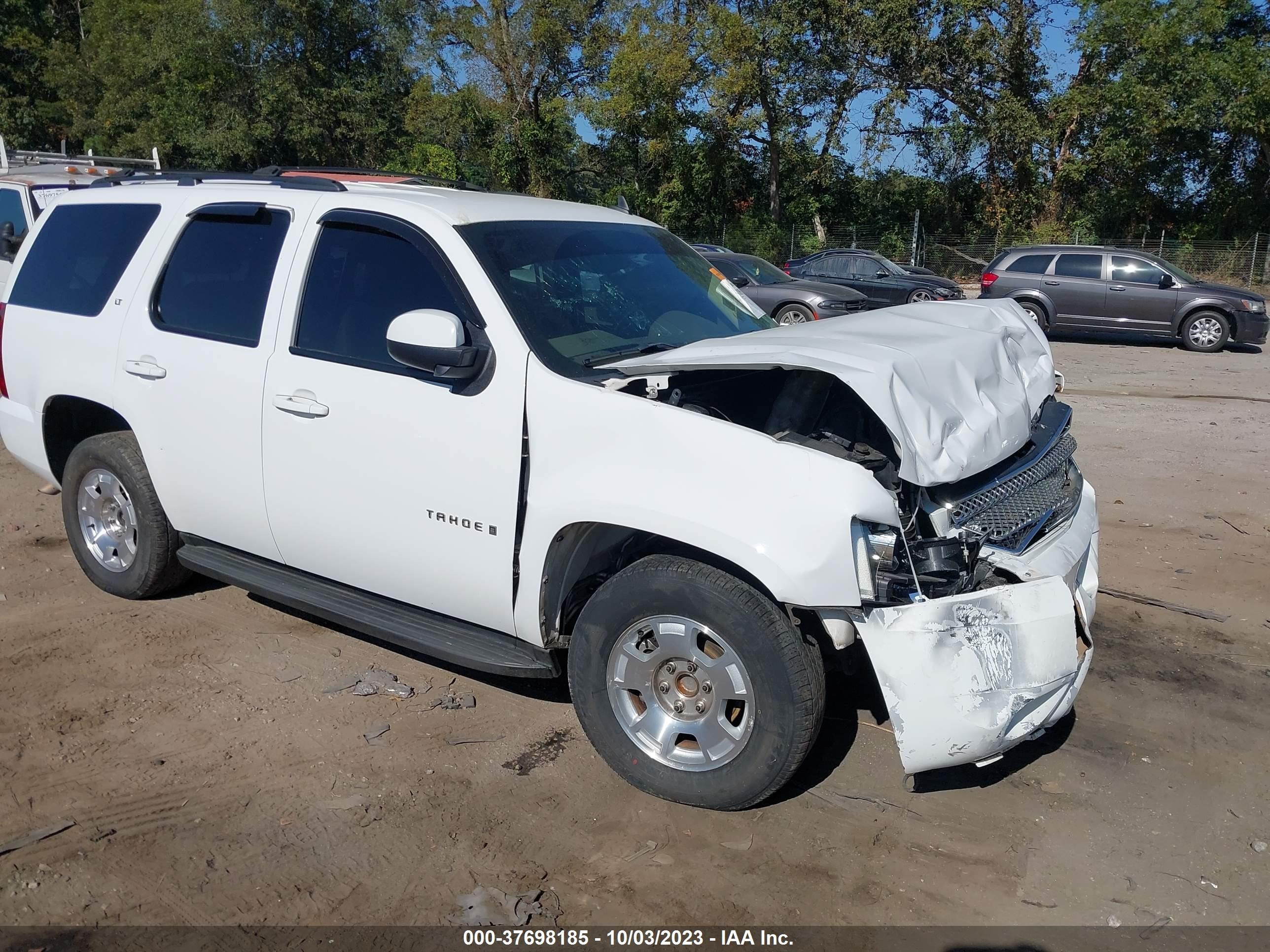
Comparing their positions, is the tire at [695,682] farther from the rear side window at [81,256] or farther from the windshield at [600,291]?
the rear side window at [81,256]

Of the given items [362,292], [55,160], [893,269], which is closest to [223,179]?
[362,292]

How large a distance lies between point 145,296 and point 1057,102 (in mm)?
31831

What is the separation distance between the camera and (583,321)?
401 centimetres

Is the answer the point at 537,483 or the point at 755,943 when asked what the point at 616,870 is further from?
the point at 537,483

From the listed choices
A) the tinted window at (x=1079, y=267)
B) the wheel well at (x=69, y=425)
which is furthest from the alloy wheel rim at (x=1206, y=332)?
the wheel well at (x=69, y=425)

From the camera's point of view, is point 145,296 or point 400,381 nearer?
point 400,381

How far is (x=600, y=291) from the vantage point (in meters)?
4.23

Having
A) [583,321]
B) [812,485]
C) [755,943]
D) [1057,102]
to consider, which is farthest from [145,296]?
[1057,102]

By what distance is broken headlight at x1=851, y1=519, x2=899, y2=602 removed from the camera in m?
3.03

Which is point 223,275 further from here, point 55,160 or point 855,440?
point 55,160

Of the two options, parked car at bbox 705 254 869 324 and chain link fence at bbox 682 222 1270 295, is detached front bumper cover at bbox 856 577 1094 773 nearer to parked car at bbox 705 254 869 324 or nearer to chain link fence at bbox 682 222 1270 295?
parked car at bbox 705 254 869 324

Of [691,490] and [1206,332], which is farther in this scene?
[1206,332]

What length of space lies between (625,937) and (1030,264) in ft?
59.6

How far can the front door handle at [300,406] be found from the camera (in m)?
4.02
